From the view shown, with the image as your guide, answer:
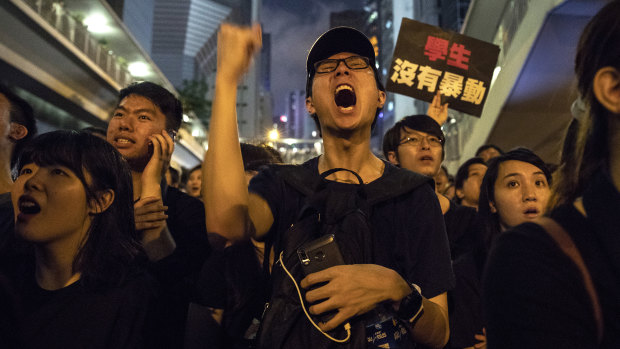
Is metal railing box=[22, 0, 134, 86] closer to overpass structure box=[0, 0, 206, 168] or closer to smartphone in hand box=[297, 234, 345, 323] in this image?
overpass structure box=[0, 0, 206, 168]

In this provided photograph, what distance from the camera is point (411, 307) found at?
1661 millimetres

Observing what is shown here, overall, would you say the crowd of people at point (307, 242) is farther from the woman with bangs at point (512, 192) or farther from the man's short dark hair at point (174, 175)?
the man's short dark hair at point (174, 175)

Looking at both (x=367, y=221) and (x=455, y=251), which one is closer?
(x=367, y=221)

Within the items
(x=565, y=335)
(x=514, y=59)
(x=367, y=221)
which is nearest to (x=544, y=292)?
(x=565, y=335)

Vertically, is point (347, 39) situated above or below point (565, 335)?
above

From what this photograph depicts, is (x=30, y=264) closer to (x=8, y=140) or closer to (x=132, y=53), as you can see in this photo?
(x=8, y=140)

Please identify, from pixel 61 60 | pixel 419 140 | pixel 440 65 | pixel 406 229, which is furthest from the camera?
pixel 61 60

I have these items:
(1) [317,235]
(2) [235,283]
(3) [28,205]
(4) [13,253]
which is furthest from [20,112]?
(1) [317,235]

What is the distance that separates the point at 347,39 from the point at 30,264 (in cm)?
198

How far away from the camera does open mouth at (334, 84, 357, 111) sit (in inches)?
83.6

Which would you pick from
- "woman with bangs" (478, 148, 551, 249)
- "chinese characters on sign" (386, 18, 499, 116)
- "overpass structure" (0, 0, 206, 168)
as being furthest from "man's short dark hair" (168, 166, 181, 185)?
"overpass structure" (0, 0, 206, 168)

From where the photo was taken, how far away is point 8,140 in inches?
123

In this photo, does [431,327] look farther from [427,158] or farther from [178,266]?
[427,158]

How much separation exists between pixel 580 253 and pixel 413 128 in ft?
10.3
